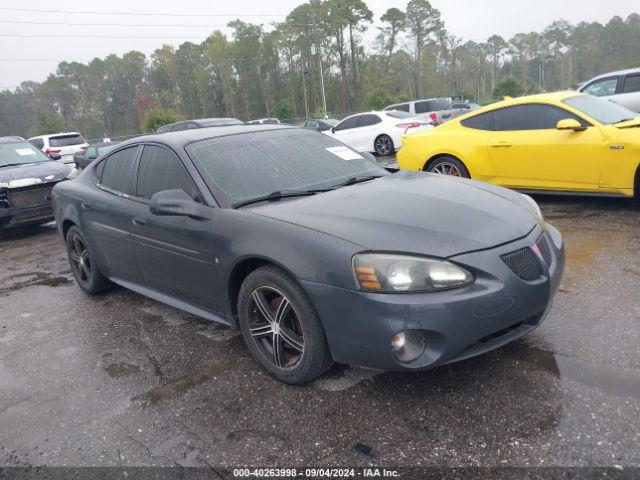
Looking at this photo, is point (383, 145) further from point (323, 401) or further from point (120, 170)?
point (323, 401)

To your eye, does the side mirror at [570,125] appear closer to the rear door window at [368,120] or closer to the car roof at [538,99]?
the car roof at [538,99]

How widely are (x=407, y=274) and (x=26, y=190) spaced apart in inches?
312

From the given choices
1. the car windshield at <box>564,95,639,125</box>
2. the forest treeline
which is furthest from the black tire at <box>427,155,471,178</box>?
the forest treeline

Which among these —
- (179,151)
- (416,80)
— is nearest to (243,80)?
(416,80)

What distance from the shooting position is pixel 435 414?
267 centimetres

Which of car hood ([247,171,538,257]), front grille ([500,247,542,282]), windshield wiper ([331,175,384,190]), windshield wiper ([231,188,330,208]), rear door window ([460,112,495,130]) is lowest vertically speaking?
front grille ([500,247,542,282])

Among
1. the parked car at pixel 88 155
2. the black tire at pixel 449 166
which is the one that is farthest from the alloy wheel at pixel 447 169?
the parked car at pixel 88 155

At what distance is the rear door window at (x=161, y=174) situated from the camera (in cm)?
365

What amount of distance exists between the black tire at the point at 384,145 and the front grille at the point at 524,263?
12.5 meters

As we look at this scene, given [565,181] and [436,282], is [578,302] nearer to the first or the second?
[436,282]

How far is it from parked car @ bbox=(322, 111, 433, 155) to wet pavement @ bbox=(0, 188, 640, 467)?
36.3 ft

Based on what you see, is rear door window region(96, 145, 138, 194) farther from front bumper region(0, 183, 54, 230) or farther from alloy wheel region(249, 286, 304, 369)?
front bumper region(0, 183, 54, 230)

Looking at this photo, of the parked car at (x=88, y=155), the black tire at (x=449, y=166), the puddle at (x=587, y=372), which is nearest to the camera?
the puddle at (x=587, y=372)

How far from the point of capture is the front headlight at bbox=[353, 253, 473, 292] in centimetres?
259
